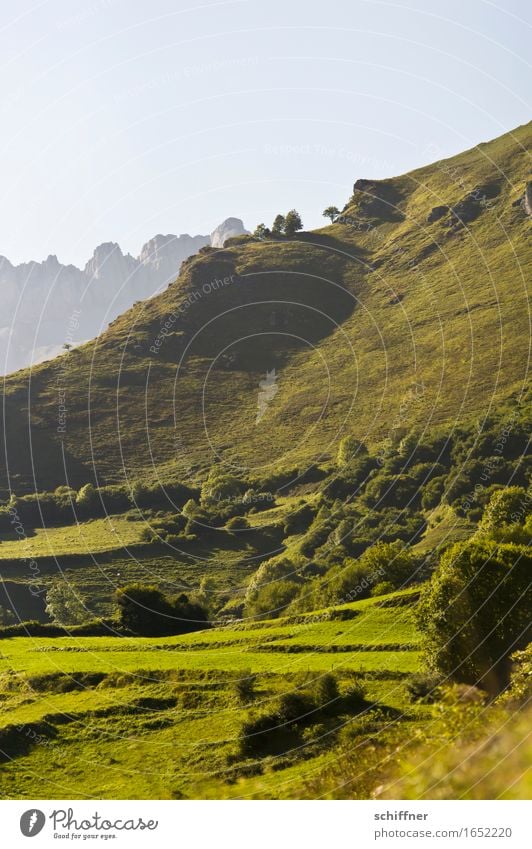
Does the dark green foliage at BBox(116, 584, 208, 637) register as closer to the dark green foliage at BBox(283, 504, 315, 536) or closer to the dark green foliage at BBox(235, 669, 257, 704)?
the dark green foliage at BBox(235, 669, 257, 704)

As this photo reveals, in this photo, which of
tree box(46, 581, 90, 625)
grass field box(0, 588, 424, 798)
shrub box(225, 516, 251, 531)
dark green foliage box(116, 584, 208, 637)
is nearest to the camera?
grass field box(0, 588, 424, 798)

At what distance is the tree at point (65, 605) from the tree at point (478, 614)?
72.2 meters

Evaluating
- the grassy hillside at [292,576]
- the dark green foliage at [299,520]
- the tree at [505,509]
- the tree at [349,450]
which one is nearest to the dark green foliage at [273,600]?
the grassy hillside at [292,576]

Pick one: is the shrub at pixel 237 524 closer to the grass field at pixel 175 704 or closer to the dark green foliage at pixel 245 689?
the grass field at pixel 175 704

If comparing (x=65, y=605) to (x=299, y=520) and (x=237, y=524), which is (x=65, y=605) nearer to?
(x=237, y=524)

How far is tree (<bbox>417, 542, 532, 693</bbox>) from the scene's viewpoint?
1588 inches

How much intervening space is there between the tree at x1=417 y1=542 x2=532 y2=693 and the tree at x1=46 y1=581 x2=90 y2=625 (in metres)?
72.2

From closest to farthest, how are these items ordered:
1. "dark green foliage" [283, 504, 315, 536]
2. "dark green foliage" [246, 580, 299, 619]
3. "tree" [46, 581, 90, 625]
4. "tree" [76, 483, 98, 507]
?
"dark green foliage" [246, 580, 299, 619] < "tree" [46, 581, 90, 625] < "dark green foliage" [283, 504, 315, 536] < "tree" [76, 483, 98, 507]

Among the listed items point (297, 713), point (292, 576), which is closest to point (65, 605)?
point (292, 576)

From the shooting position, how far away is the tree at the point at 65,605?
11000cm

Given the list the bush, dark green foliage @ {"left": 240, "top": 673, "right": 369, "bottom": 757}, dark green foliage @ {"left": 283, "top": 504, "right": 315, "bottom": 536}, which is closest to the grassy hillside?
dark green foliage @ {"left": 240, "top": 673, "right": 369, "bottom": 757}

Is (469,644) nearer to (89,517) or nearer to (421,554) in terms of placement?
(421,554)
